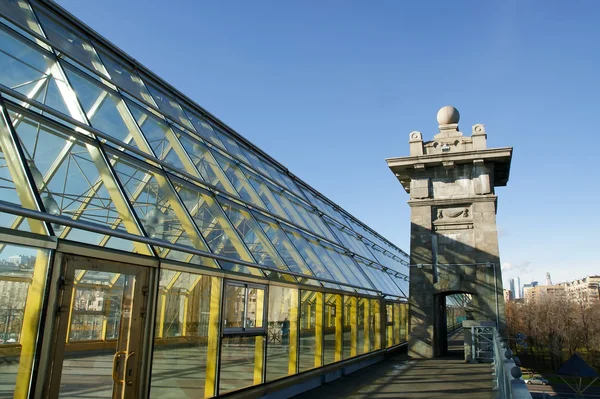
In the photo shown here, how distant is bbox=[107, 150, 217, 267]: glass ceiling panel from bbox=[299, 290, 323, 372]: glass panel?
4359mm

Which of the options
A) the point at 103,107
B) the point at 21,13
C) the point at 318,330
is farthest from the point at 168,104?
the point at 318,330

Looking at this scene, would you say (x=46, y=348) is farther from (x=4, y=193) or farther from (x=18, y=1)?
(x=18, y=1)

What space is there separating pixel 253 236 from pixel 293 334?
267 centimetres

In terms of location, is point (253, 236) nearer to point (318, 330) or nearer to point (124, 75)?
point (318, 330)

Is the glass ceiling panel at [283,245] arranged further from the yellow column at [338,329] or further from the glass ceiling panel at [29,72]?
the glass ceiling panel at [29,72]

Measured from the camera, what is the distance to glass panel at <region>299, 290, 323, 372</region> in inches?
462

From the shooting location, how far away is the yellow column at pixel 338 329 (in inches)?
543

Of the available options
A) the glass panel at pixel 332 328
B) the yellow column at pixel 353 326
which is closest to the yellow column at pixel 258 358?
the glass panel at pixel 332 328

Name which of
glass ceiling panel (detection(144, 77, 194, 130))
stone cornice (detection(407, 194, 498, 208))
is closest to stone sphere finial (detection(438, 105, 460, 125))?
stone cornice (detection(407, 194, 498, 208))

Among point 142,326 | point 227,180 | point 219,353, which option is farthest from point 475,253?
point 142,326

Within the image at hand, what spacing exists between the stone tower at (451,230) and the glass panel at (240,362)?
11584 millimetres

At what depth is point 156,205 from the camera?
824 centimetres

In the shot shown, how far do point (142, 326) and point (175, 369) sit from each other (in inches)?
44.7

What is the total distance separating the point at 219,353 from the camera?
8.09 meters
